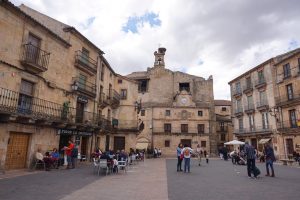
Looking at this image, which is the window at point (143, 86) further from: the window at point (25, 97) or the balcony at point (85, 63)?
the window at point (25, 97)

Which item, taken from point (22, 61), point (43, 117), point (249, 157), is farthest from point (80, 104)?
point (249, 157)

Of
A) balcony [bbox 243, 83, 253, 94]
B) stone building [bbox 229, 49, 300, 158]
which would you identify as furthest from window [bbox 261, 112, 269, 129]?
balcony [bbox 243, 83, 253, 94]

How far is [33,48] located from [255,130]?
31.2 m

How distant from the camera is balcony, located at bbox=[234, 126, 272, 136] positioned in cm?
3262

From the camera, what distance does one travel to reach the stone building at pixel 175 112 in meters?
43.9

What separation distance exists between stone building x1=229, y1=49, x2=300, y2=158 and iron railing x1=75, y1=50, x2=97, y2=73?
913 inches

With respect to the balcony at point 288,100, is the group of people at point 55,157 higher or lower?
lower

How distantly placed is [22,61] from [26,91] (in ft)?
6.52

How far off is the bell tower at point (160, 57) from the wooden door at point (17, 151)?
37515mm

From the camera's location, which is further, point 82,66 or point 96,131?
point 96,131

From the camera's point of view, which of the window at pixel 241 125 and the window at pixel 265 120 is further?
the window at pixel 241 125

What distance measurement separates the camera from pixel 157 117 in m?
44.8

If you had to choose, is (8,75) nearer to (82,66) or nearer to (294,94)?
(82,66)

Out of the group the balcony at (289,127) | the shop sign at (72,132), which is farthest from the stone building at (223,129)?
the shop sign at (72,132)
